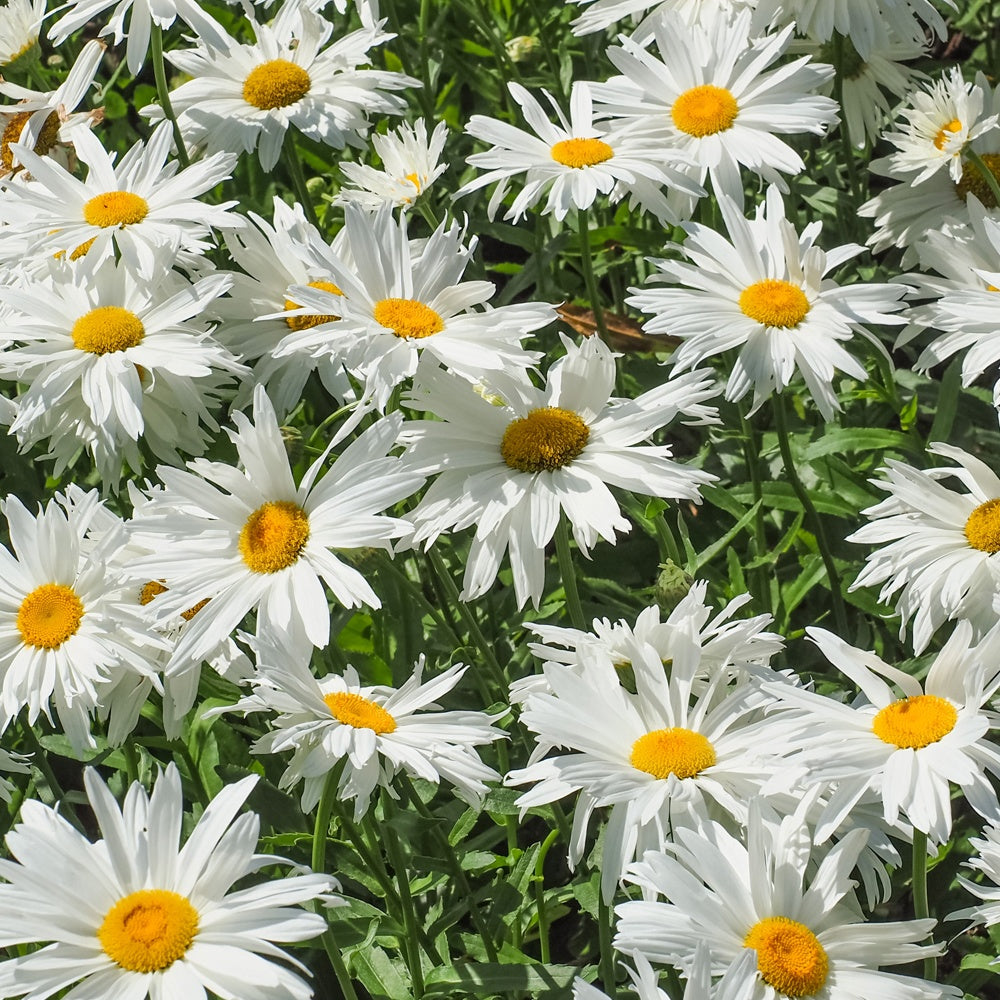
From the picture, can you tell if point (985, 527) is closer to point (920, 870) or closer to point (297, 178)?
point (920, 870)

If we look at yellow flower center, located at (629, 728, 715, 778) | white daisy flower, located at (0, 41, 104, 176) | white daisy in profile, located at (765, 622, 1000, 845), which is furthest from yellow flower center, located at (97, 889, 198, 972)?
white daisy flower, located at (0, 41, 104, 176)

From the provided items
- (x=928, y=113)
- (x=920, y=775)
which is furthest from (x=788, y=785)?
(x=928, y=113)

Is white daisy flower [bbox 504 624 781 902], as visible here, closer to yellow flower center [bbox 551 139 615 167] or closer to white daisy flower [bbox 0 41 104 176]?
yellow flower center [bbox 551 139 615 167]

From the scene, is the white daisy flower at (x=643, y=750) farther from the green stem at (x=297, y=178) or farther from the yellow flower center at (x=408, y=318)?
the green stem at (x=297, y=178)

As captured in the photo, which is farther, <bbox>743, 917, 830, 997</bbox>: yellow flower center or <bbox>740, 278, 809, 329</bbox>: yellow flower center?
<bbox>740, 278, 809, 329</bbox>: yellow flower center

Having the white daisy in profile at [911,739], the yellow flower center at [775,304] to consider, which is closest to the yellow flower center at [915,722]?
the white daisy in profile at [911,739]

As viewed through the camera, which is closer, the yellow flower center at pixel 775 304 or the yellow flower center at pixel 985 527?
the yellow flower center at pixel 985 527
